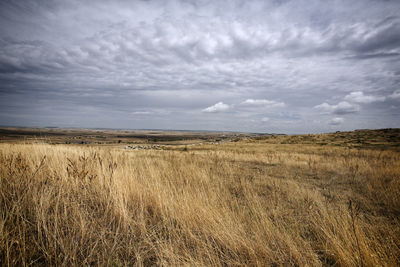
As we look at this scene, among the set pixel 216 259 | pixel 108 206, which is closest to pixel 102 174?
pixel 108 206

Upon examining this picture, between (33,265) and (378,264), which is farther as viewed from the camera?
(378,264)

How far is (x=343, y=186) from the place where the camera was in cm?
612

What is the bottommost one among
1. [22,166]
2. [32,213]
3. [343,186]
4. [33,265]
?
[343,186]

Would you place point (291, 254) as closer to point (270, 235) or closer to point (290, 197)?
point (270, 235)

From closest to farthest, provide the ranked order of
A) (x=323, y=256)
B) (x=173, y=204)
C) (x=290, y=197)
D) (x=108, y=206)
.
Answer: (x=323, y=256), (x=108, y=206), (x=173, y=204), (x=290, y=197)

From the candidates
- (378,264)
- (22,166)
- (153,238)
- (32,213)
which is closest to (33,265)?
(32,213)

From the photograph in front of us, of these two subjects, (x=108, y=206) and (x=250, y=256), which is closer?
(x=250, y=256)

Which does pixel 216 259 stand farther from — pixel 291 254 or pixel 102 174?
pixel 102 174

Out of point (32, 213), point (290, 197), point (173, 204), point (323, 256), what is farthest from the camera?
point (290, 197)

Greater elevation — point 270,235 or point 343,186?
point 270,235

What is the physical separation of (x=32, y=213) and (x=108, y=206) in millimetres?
896

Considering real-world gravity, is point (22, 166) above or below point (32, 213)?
above

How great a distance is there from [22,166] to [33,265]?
2633 millimetres

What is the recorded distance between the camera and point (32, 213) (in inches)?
91.3
